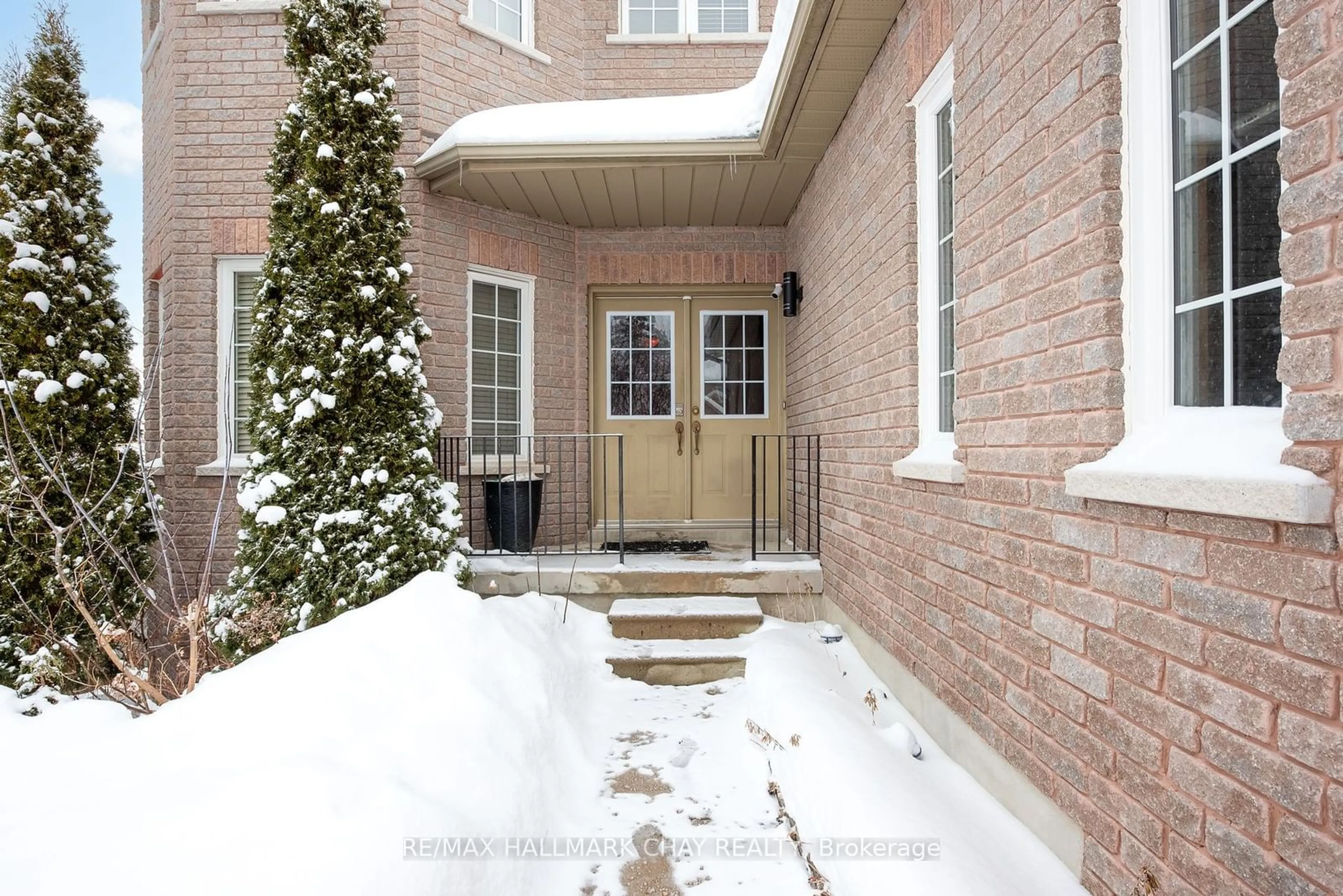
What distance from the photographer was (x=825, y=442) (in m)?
4.64

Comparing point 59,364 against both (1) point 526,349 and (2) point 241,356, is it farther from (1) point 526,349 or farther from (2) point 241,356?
(1) point 526,349

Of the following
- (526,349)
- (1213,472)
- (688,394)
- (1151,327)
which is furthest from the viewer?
(688,394)

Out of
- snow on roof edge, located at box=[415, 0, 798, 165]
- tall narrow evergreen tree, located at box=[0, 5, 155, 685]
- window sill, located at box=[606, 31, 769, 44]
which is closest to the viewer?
tall narrow evergreen tree, located at box=[0, 5, 155, 685]

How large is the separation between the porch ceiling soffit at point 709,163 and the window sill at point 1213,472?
2.50m

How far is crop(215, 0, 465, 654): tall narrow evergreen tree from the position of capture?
393cm

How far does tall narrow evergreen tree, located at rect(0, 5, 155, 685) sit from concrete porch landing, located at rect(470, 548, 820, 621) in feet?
6.87

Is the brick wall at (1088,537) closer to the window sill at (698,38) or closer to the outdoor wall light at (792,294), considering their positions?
the outdoor wall light at (792,294)

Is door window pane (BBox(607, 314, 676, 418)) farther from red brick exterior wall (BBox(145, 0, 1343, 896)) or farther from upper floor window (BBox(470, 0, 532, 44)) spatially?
upper floor window (BBox(470, 0, 532, 44))

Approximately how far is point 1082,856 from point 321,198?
181 inches

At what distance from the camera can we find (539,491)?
5.27m

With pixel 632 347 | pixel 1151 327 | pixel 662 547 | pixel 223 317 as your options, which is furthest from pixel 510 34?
pixel 1151 327

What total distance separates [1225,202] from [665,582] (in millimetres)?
3506

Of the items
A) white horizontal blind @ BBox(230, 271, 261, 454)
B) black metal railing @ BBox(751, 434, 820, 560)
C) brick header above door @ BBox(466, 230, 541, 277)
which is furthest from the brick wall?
white horizontal blind @ BBox(230, 271, 261, 454)
